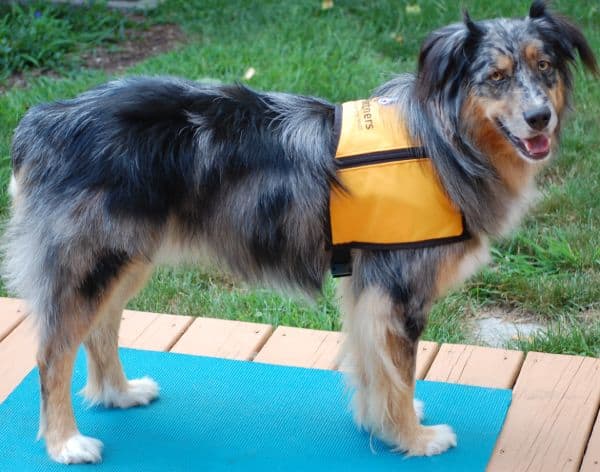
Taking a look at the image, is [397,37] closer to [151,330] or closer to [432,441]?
[151,330]

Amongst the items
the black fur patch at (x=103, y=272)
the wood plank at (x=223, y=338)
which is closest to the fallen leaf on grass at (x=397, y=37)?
the wood plank at (x=223, y=338)

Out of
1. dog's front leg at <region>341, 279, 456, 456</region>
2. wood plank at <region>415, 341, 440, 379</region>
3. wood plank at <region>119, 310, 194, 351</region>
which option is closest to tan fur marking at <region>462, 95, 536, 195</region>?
dog's front leg at <region>341, 279, 456, 456</region>

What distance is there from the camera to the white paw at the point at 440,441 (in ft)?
10.1

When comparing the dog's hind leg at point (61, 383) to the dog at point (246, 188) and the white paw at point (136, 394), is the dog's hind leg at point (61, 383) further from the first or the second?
the white paw at point (136, 394)

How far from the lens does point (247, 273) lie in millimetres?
3084

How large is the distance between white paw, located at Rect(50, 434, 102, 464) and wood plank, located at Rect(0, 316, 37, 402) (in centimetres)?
47

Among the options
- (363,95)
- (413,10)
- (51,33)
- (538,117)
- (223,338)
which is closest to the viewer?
(538,117)

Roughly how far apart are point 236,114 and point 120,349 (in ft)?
4.17

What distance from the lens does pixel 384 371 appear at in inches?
118

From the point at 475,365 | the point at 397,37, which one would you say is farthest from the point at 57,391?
the point at 397,37

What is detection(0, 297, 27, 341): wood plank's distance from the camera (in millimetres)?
3883

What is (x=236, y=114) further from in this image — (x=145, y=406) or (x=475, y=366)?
(x=475, y=366)

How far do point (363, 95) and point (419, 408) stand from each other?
2857 mm

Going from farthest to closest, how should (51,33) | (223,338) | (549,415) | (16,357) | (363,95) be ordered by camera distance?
(51,33) → (363,95) → (223,338) → (16,357) → (549,415)
